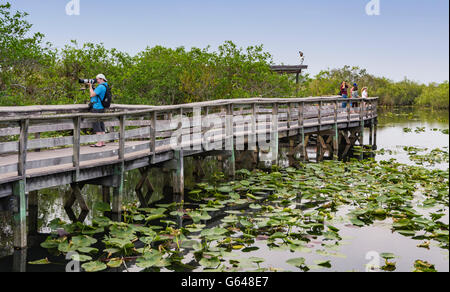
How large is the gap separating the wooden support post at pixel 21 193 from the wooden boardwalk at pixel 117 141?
14 mm

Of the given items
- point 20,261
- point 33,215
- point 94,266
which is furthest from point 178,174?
point 94,266

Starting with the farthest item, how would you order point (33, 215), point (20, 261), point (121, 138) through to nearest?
point (33, 215)
point (121, 138)
point (20, 261)

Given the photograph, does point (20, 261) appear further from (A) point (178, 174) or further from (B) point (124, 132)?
(A) point (178, 174)

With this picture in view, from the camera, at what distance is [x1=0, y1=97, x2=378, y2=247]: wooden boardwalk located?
7379 mm

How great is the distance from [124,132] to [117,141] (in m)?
2.24

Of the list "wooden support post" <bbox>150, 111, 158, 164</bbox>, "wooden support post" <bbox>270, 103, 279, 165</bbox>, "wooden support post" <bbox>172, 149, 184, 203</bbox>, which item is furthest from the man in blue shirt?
"wooden support post" <bbox>270, 103, 279, 165</bbox>

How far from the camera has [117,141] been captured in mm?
11461

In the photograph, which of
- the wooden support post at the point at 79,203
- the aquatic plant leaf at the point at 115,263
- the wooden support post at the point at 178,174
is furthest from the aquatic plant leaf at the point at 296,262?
the wooden support post at the point at 178,174

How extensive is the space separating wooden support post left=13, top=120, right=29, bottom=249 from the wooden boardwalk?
0.5 inches

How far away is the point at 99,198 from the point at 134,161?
97.8 inches

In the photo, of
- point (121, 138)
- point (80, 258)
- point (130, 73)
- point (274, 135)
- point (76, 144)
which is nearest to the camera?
A: point (80, 258)

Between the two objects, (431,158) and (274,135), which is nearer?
(274,135)

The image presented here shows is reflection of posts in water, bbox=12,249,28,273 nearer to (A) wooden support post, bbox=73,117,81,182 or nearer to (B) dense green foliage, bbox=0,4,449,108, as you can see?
(A) wooden support post, bbox=73,117,81,182

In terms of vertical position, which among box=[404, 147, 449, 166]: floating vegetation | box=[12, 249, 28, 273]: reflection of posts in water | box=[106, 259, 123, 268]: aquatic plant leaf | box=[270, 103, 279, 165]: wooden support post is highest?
box=[270, 103, 279, 165]: wooden support post
